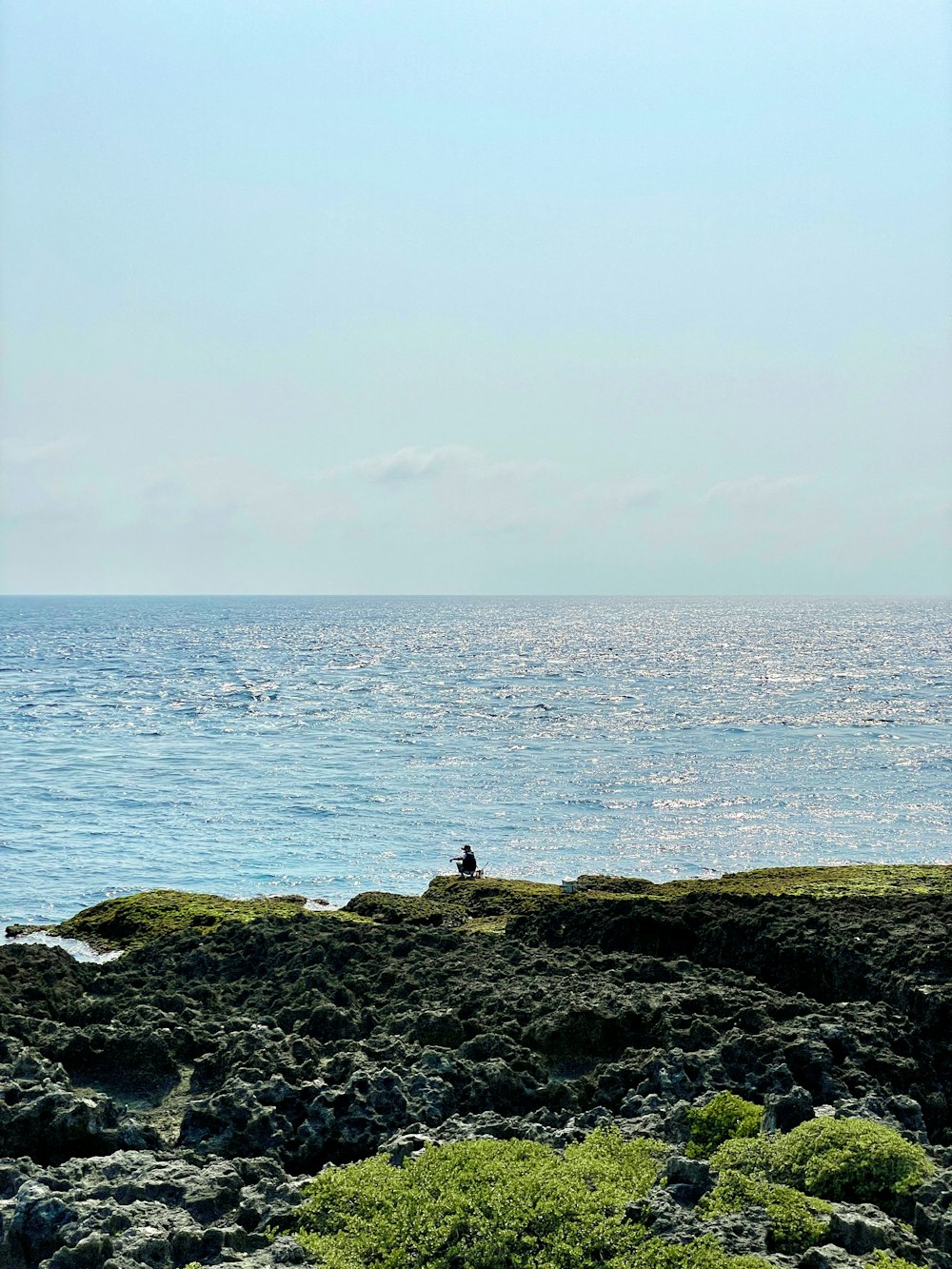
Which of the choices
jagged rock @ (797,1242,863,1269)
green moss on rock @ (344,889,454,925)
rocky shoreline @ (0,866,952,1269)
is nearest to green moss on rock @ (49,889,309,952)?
green moss on rock @ (344,889,454,925)

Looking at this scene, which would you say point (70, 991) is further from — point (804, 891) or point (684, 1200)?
point (804, 891)

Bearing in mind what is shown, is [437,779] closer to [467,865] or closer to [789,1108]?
[467,865]

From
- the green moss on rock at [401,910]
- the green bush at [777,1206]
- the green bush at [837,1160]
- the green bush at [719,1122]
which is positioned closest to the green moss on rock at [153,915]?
the green moss on rock at [401,910]

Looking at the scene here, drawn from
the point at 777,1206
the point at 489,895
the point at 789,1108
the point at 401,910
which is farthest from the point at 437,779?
the point at 777,1206

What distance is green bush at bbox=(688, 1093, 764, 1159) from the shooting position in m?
13.7

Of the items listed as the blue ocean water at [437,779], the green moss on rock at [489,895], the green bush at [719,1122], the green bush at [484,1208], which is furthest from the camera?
the blue ocean water at [437,779]

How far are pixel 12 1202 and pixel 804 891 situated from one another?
85.9 feet

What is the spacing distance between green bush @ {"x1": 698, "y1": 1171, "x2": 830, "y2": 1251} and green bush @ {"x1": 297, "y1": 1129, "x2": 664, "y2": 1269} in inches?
34.0

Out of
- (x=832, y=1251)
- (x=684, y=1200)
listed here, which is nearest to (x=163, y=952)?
(x=684, y=1200)

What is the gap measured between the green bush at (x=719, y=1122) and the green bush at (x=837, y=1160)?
1.56 feet

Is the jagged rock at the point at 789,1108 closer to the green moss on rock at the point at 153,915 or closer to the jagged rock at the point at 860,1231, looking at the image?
the jagged rock at the point at 860,1231

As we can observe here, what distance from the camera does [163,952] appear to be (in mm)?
23641

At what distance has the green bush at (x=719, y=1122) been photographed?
1366 cm

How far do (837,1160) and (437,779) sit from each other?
5412 centimetres
